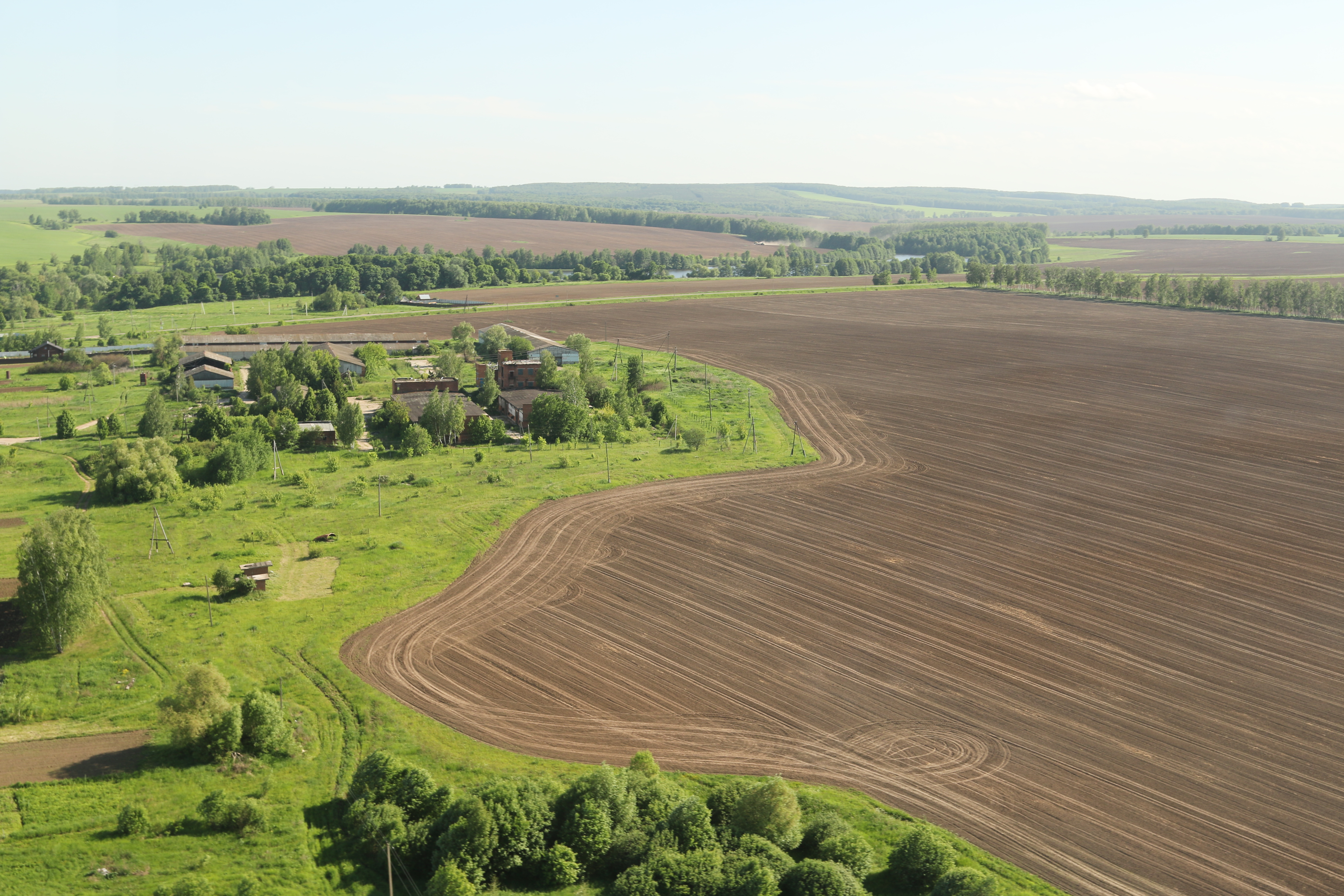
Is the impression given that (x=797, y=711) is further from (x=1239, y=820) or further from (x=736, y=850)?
(x=1239, y=820)

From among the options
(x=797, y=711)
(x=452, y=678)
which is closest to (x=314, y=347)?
(x=452, y=678)

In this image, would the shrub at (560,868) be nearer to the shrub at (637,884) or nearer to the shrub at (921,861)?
the shrub at (637,884)

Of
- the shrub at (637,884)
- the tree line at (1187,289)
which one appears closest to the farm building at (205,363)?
the shrub at (637,884)

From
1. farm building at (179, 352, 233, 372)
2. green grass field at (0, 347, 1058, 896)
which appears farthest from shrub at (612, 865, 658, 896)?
farm building at (179, 352, 233, 372)

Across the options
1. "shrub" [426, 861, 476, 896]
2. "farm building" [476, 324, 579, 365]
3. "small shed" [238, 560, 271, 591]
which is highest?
"farm building" [476, 324, 579, 365]

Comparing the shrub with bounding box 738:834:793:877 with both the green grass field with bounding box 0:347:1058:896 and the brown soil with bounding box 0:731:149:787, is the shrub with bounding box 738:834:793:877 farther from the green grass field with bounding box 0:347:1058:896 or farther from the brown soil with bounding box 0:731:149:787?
the brown soil with bounding box 0:731:149:787

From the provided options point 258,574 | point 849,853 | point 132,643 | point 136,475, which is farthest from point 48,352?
point 849,853
